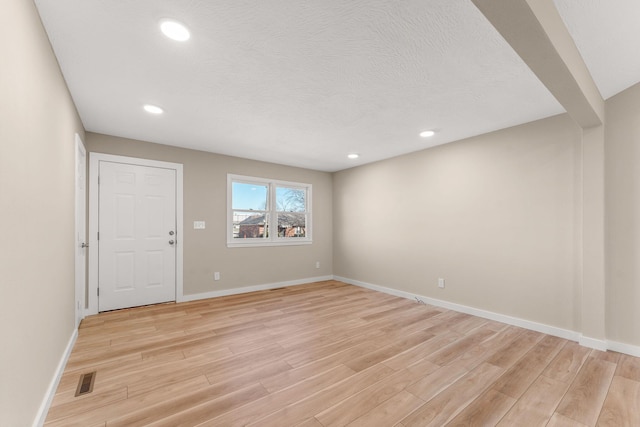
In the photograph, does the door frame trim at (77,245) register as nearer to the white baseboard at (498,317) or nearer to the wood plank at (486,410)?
the wood plank at (486,410)

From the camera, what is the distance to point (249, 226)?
5148mm

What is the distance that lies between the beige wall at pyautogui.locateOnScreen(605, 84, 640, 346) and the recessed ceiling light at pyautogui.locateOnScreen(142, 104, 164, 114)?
4450 mm

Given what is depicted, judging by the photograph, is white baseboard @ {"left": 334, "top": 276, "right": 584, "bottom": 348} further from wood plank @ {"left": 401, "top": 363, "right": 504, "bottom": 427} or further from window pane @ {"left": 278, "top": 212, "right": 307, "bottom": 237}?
window pane @ {"left": 278, "top": 212, "right": 307, "bottom": 237}

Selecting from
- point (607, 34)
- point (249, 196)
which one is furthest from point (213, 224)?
point (607, 34)

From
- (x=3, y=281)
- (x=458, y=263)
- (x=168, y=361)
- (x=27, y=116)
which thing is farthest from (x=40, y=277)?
(x=458, y=263)

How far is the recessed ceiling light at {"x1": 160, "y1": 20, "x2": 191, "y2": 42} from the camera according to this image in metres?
1.69

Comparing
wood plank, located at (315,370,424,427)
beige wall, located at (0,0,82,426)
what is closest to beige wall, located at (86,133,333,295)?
beige wall, located at (0,0,82,426)

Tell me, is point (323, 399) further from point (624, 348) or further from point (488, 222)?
point (488, 222)

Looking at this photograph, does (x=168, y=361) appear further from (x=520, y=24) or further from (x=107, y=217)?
(x=520, y=24)

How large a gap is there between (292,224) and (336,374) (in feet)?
12.2

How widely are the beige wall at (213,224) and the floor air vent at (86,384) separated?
2.15 m

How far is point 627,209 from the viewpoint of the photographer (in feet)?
8.42

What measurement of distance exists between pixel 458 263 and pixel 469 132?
1.77m

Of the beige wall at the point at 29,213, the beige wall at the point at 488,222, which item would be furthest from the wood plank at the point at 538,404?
the beige wall at the point at 29,213
